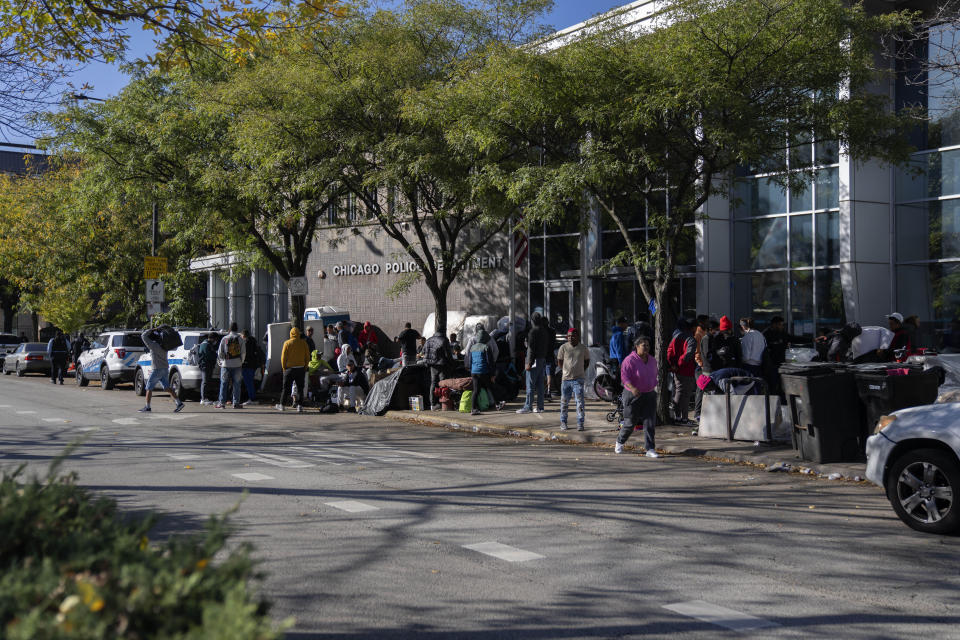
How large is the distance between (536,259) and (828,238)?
8.76m

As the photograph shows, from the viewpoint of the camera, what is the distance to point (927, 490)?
7395mm

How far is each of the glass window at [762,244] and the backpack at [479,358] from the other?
7481mm

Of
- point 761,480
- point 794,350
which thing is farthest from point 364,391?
point 761,480

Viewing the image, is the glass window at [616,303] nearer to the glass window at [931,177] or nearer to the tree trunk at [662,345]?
the glass window at [931,177]

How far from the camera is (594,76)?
13.6 metres

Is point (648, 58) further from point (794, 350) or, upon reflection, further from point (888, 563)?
point (888, 563)

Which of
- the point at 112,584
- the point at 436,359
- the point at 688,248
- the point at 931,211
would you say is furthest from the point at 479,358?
the point at 112,584

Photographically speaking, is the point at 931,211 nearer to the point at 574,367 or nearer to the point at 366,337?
the point at 574,367

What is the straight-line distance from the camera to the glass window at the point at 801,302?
19312 millimetres

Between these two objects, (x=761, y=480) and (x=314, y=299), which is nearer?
(x=761, y=480)

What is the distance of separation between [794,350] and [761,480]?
27.2ft

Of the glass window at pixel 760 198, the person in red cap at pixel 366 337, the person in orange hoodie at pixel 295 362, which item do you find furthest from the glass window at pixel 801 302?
the person in orange hoodie at pixel 295 362

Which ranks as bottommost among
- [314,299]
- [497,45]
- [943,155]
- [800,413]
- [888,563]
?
[888,563]

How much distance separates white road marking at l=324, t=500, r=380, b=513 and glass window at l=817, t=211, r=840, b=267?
13.9 metres
